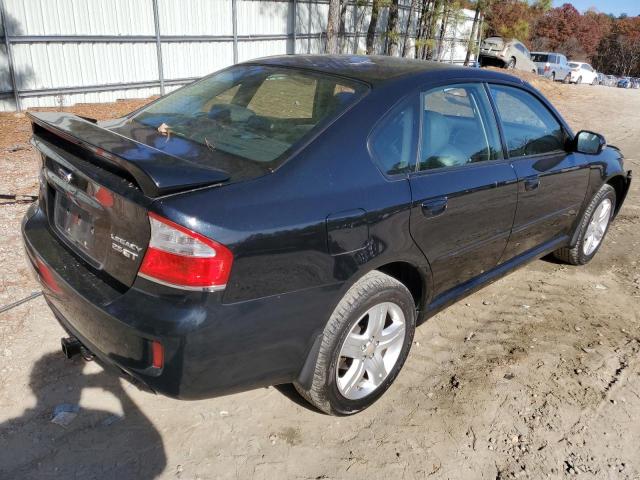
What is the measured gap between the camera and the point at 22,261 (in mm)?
4109

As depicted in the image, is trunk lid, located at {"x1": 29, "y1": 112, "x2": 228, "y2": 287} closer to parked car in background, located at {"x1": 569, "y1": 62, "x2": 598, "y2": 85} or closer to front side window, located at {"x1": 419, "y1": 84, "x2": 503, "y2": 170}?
front side window, located at {"x1": 419, "y1": 84, "x2": 503, "y2": 170}

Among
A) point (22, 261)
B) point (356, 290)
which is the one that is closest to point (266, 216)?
point (356, 290)

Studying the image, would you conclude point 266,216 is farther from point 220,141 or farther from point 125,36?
point 125,36

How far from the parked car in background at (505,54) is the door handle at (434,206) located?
26.5 m

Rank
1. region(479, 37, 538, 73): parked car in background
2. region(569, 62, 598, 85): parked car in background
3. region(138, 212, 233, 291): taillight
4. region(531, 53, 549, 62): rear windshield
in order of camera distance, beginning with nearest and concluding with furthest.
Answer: region(138, 212, 233, 291): taillight, region(479, 37, 538, 73): parked car in background, region(531, 53, 549, 62): rear windshield, region(569, 62, 598, 85): parked car in background

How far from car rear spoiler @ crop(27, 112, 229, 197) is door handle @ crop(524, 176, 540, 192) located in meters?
2.15

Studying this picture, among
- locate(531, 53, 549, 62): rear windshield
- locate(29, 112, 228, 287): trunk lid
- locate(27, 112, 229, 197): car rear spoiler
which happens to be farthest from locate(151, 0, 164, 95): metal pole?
locate(531, 53, 549, 62): rear windshield

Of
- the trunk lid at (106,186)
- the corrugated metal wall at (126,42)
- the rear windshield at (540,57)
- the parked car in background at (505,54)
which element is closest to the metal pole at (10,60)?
the corrugated metal wall at (126,42)

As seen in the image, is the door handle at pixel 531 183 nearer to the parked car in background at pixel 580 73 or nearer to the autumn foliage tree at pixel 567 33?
the parked car in background at pixel 580 73

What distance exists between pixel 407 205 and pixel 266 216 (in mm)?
819

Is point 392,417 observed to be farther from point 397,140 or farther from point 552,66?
point 552,66

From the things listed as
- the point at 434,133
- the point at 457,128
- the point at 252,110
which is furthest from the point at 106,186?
the point at 457,128

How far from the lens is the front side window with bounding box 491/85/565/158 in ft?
11.4

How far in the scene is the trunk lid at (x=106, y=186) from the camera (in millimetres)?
2074
